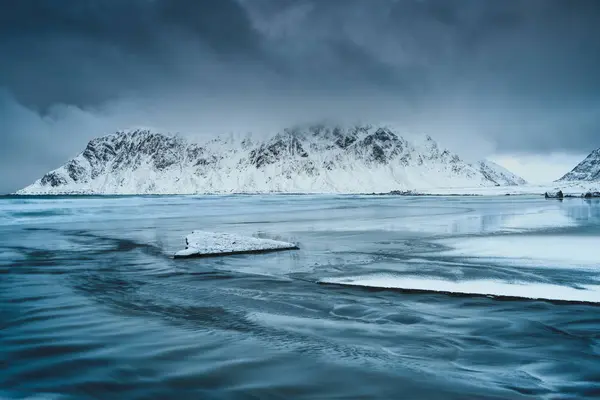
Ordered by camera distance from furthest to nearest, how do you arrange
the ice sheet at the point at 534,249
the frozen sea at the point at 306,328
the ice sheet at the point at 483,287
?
the ice sheet at the point at 534,249, the ice sheet at the point at 483,287, the frozen sea at the point at 306,328

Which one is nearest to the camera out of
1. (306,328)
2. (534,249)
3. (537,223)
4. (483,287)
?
(306,328)

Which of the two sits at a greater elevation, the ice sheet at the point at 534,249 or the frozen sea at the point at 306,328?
the ice sheet at the point at 534,249

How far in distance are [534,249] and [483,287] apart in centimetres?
637

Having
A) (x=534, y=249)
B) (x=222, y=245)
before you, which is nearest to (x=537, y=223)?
(x=534, y=249)

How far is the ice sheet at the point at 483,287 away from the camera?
8.12 meters

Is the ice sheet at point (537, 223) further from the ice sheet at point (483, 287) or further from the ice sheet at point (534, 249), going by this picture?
the ice sheet at point (483, 287)

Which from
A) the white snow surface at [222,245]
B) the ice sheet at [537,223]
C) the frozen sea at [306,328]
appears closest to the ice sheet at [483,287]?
the frozen sea at [306,328]

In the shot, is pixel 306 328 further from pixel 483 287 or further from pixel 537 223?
pixel 537 223

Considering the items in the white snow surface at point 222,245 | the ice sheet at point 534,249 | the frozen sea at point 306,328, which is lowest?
the frozen sea at point 306,328

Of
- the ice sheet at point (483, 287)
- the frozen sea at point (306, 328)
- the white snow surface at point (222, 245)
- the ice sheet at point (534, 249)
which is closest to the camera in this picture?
the frozen sea at point (306, 328)

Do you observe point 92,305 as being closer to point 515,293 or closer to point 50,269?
point 50,269

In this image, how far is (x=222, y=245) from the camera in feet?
47.5

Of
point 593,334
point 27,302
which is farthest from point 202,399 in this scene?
point 27,302

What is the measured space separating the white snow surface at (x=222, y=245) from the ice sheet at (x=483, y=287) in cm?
526
